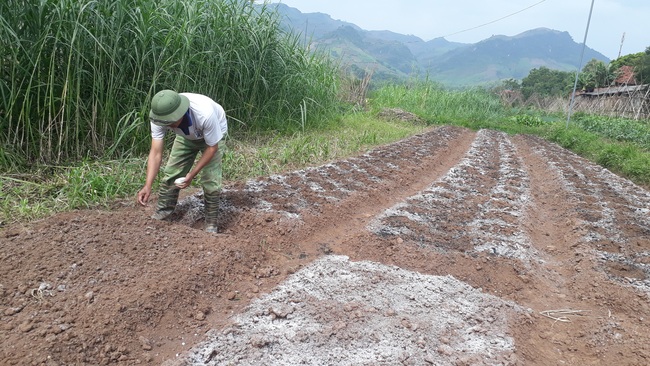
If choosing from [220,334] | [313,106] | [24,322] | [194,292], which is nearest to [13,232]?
[24,322]

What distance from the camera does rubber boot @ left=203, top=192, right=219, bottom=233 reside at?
Result: 292 centimetres

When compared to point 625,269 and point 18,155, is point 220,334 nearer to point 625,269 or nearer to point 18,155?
point 18,155

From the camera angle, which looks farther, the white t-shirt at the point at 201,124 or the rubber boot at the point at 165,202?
the rubber boot at the point at 165,202

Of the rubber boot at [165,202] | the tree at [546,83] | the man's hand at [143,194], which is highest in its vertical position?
the tree at [546,83]

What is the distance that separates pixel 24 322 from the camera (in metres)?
1.78

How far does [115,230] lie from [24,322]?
769mm

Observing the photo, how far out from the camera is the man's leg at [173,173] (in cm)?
290

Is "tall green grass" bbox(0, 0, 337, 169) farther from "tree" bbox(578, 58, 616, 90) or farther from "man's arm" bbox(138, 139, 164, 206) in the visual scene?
"tree" bbox(578, 58, 616, 90)

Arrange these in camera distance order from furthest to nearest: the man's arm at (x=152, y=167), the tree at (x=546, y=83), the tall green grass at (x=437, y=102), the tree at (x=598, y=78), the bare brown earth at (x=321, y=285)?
the tree at (x=546, y=83) < the tree at (x=598, y=78) < the tall green grass at (x=437, y=102) < the man's arm at (x=152, y=167) < the bare brown earth at (x=321, y=285)

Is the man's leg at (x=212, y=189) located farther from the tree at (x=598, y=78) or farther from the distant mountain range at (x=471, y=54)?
the distant mountain range at (x=471, y=54)

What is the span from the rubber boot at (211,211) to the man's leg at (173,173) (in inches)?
8.8

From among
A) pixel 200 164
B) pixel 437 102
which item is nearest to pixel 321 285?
pixel 200 164

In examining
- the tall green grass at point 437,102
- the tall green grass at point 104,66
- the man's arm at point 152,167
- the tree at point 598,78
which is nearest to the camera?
the man's arm at point 152,167

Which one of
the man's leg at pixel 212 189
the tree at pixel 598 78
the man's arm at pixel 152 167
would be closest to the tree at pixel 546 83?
the tree at pixel 598 78
